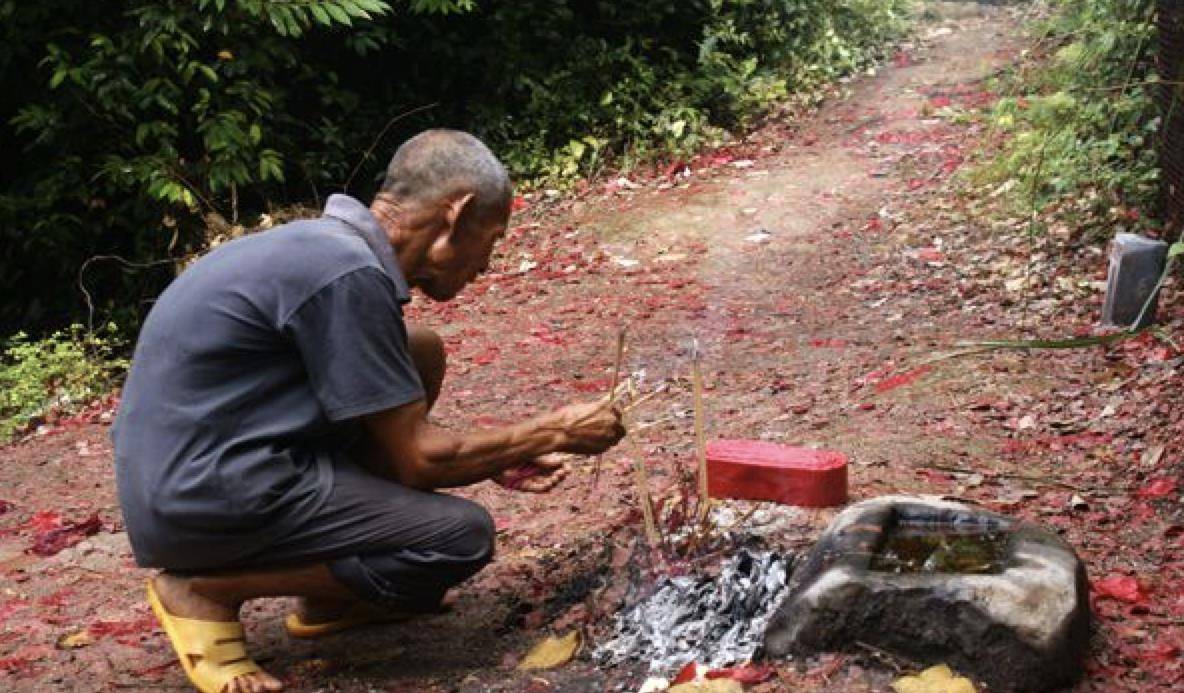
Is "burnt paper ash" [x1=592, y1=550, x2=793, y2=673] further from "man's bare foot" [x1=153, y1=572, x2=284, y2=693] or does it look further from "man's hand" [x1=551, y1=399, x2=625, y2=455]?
"man's bare foot" [x1=153, y1=572, x2=284, y2=693]

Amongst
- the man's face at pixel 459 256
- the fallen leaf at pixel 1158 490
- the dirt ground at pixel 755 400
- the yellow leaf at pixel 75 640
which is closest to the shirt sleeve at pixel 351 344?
the man's face at pixel 459 256

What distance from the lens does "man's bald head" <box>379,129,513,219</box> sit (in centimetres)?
294

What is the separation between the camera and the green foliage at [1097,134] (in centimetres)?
603

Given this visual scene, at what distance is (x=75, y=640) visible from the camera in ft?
11.7

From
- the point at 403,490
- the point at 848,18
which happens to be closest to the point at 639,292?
the point at 403,490

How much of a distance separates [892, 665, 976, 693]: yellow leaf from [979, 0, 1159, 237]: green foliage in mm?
3705

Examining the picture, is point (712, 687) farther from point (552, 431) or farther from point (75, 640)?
point (75, 640)

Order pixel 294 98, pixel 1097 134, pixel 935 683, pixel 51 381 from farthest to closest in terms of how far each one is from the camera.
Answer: pixel 294 98 < pixel 51 381 < pixel 1097 134 < pixel 935 683

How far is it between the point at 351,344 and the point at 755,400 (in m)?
2.66

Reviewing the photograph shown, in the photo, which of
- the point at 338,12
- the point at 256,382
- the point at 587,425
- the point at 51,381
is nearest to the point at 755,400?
the point at 587,425

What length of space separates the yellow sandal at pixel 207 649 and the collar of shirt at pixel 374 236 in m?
0.92

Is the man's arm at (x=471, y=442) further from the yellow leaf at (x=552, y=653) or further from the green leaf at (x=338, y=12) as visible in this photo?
the green leaf at (x=338, y=12)

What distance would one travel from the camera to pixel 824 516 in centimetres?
348

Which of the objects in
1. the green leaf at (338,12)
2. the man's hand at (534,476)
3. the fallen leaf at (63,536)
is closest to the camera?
the man's hand at (534,476)
